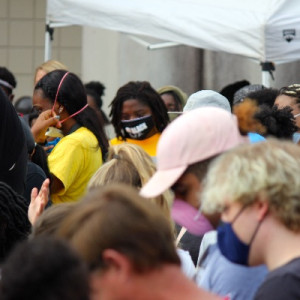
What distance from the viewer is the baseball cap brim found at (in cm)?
290

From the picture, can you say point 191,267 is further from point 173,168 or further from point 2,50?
point 2,50

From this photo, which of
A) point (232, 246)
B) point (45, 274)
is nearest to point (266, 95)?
point (232, 246)

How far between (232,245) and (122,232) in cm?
65

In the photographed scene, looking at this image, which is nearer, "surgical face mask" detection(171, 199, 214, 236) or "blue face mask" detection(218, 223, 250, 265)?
"blue face mask" detection(218, 223, 250, 265)

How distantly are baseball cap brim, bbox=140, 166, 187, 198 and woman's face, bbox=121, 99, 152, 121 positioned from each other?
2972 millimetres

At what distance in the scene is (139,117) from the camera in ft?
Answer: 19.6

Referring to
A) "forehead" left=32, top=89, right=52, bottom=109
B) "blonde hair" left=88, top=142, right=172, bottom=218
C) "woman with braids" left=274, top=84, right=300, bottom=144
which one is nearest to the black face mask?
"forehead" left=32, top=89, right=52, bottom=109

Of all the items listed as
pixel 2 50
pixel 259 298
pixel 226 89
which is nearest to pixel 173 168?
pixel 259 298

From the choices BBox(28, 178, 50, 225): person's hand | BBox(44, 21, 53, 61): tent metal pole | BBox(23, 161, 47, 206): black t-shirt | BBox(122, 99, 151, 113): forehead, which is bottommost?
BBox(23, 161, 47, 206): black t-shirt

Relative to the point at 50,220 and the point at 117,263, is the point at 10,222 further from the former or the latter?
the point at 117,263

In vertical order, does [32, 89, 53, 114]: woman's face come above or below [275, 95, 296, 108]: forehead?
below

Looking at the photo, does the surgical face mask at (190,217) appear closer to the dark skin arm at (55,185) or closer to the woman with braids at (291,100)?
the dark skin arm at (55,185)

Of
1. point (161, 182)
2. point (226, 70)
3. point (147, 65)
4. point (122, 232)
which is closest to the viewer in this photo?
point (122, 232)

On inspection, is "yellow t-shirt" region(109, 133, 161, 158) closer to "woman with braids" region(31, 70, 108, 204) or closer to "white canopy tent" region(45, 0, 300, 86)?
"woman with braids" region(31, 70, 108, 204)
